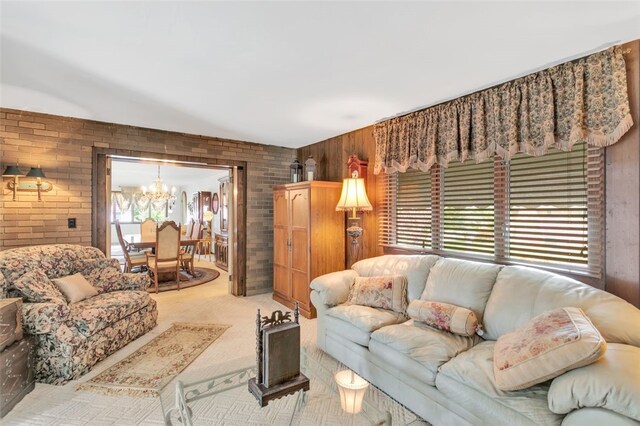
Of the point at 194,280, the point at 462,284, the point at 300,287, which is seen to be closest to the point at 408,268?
the point at 462,284

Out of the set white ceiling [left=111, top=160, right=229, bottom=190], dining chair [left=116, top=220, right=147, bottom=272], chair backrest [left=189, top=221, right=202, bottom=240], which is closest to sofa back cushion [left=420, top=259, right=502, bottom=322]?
dining chair [left=116, top=220, right=147, bottom=272]

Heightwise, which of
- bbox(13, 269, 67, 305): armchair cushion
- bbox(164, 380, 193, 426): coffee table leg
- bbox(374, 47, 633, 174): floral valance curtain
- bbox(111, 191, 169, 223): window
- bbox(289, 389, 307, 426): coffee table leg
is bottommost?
bbox(289, 389, 307, 426): coffee table leg

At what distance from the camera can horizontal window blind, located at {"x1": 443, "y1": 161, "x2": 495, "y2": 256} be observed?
2.78 meters

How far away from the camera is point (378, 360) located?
2275mm

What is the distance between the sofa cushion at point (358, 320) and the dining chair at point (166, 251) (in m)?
3.54

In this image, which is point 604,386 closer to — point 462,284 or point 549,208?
point 462,284

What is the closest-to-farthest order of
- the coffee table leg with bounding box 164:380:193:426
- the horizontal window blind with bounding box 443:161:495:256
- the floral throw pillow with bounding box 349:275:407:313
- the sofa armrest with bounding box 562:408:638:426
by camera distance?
the sofa armrest with bounding box 562:408:638:426 → the coffee table leg with bounding box 164:380:193:426 → the floral throw pillow with bounding box 349:275:407:313 → the horizontal window blind with bounding box 443:161:495:256

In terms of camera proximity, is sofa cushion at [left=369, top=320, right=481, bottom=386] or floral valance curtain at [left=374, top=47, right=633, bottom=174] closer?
sofa cushion at [left=369, top=320, right=481, bottom=386]

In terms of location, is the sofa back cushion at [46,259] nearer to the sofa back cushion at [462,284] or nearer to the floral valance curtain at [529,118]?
the sofa back cushion at [462,284]

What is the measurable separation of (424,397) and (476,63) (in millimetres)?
2328

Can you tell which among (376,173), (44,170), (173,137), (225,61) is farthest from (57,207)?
(376,173)

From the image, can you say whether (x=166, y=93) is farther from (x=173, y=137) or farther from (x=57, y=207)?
(x=57, y=207)

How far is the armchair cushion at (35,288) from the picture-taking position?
2.44 metres

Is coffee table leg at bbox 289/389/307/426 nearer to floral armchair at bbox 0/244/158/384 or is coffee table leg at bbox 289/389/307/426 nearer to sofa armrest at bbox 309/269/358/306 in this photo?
sofa armrest at bbox 309/269/358/306
